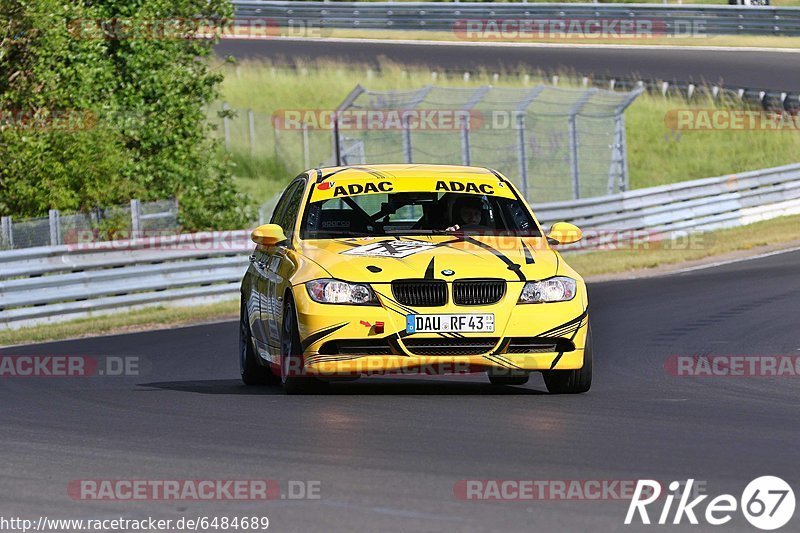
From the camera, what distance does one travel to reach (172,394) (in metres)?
11.1

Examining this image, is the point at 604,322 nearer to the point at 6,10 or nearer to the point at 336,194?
the point at 336,194

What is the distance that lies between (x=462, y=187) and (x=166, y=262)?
40.1ft

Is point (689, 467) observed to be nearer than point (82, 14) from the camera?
Yes

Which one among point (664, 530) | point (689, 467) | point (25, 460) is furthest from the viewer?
point (25, 460)

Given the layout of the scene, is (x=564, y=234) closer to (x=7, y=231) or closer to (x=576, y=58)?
(x=7, y=231)

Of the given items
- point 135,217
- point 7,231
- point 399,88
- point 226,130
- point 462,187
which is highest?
point 462,187

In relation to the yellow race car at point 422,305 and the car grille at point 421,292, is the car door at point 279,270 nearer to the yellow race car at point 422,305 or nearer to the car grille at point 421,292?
the yellow race car at point 422,305

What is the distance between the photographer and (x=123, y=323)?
800 inches

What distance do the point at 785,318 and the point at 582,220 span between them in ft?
38.8

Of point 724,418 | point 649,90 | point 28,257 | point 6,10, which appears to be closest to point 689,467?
point 724,418

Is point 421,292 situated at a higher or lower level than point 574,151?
higher

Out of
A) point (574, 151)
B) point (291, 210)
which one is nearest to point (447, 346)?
point (291, 210)

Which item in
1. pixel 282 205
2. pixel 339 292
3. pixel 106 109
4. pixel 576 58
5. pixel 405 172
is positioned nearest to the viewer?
pixel 339 292

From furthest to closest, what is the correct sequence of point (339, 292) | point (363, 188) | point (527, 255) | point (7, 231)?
1. point (7, 231)
2. point (363, 188)
3. point (527, 255)
4. point (339, 292)
